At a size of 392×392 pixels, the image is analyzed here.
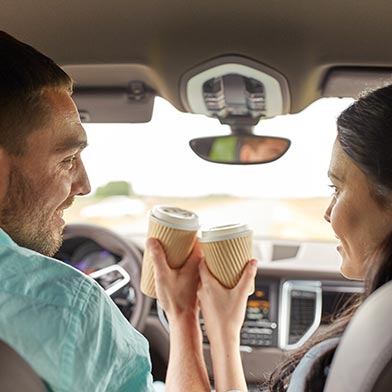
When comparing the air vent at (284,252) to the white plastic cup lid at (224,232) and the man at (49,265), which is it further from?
the man at (49,265)

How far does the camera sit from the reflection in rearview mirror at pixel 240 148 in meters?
2.78

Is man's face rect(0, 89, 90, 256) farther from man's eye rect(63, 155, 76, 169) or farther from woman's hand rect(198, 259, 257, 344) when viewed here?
woman's hand rect(198, 259, 257, 344)

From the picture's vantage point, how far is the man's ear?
168cm

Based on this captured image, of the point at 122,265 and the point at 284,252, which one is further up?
the point at 122,265

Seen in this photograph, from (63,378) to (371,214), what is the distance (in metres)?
0.75

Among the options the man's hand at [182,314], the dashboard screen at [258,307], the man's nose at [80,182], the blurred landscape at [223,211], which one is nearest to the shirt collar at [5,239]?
the man's nose at [80,182]

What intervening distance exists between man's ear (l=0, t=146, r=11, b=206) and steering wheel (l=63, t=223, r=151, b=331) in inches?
70.5

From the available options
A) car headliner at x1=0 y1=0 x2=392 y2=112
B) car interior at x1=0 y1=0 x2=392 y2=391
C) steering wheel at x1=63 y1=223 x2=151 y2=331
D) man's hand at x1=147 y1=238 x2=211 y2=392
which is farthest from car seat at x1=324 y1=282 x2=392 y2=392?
steering wheel at x1=63 y1=223 x2=151 y2=331

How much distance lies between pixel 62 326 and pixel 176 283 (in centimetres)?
100

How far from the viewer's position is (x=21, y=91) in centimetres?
173

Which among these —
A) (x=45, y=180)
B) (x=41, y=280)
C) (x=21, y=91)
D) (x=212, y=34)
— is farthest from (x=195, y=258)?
(x=41, y=280)

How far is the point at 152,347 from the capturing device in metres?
3.68

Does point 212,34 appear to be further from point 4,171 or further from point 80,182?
point 4,171

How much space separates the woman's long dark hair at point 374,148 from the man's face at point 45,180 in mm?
580
